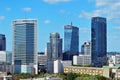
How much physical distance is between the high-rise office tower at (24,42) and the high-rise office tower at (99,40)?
58.5 feet

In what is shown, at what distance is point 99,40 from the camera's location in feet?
258

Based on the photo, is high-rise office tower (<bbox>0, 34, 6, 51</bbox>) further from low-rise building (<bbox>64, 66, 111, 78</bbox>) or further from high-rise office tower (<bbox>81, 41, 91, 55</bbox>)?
low-rise building (<bbox>64, 66, 111, 78</bbox>)

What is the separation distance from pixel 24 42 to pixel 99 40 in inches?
926

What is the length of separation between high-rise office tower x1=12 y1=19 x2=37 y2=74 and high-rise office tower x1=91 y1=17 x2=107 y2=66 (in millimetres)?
17836

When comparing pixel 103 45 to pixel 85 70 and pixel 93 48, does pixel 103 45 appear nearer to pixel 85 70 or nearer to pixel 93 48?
pixel 93 48

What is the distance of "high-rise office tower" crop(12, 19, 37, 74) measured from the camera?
189 ft

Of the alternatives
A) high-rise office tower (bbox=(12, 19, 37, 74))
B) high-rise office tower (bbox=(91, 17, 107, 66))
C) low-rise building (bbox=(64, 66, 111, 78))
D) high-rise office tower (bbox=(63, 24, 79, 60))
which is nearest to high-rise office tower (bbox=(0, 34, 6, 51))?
high-rise office tower (bbox=(12, 19, 37, 74))

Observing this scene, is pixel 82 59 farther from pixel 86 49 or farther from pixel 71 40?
pixel 71 40

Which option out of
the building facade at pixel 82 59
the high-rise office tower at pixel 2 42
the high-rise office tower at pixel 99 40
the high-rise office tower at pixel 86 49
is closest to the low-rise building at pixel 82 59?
the building facade at pixel 82 59

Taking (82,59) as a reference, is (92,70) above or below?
below

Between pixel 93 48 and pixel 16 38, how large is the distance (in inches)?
838

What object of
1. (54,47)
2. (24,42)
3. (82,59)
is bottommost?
(82,59)

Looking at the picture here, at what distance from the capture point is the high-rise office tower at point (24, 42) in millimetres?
57688

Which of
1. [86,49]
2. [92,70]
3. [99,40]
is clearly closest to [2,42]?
[86,49]
